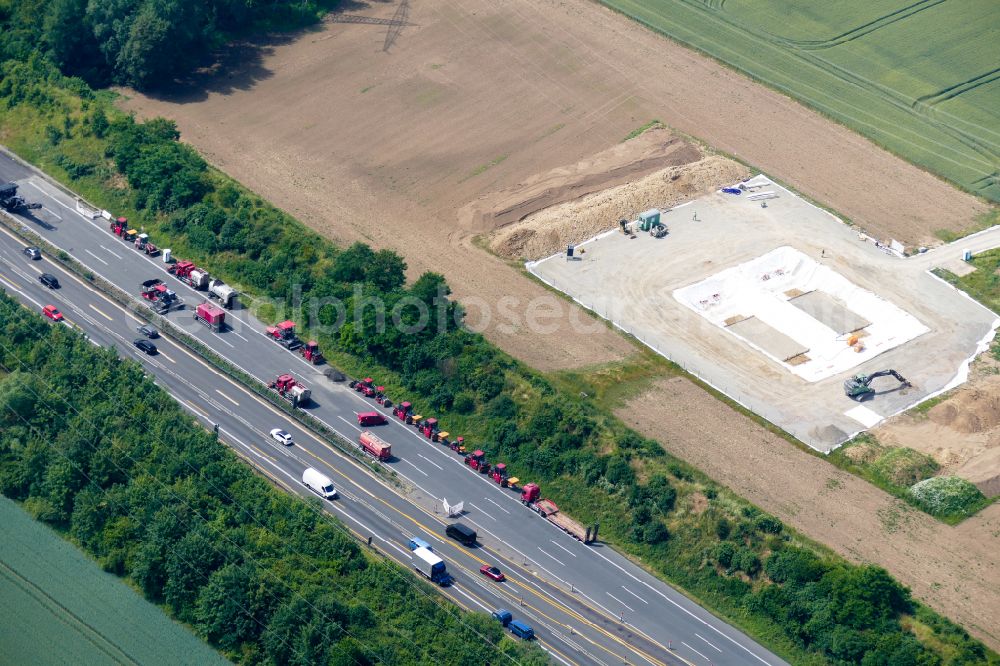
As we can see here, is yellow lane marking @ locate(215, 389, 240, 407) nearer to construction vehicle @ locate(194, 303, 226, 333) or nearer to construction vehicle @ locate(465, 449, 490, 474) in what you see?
construction vehicle @ locate(194, 303, 226, 333)

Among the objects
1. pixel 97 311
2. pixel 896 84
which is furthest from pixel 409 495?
pixel 896 84

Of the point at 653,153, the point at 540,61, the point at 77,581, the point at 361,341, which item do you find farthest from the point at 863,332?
the point at 77,581

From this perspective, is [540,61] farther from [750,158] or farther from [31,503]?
[31,503]

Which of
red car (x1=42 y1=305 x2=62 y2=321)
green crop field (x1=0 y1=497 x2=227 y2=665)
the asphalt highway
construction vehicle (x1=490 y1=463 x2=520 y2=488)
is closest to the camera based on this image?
green crop field (x1=0 y1=497 x2=227 y2=665)

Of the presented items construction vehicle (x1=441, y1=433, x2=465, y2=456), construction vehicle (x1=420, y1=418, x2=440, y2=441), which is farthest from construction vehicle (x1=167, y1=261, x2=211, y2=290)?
construction vehicle (x1=441, y1=433, x2=465, y2=456)

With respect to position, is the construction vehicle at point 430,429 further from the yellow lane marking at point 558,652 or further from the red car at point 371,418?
the yellow lane marking at point 558,652

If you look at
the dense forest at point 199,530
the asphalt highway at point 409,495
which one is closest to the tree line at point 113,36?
the asphalt highway at point 409,495
